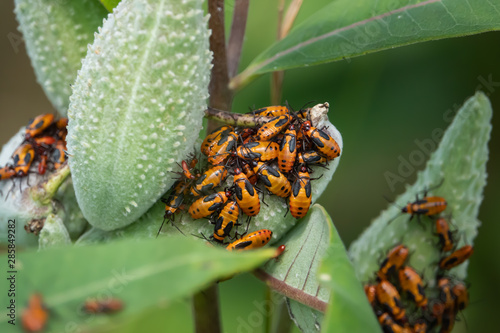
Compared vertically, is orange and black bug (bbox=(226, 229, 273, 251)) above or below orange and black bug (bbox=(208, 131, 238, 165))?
below

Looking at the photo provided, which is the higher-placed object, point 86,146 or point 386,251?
point 86,146

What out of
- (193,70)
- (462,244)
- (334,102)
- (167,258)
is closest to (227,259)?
(167,258)

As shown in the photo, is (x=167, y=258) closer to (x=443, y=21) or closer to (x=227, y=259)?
(x=227, y=259)

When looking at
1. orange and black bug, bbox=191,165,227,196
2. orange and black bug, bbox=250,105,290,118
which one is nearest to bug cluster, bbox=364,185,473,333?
orange and black bug, bbox=250,105,290,118

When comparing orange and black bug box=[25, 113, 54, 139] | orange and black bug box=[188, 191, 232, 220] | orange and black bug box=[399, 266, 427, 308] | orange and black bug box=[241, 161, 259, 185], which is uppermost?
orange and black bug box=[241, 161, 259, 185]

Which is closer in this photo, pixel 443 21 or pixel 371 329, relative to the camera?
pixel 371 329

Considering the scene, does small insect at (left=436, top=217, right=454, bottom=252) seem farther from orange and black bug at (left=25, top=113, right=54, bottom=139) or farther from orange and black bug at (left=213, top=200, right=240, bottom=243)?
orange and black bug at (left=25, top=113, right=54, bottom=139)
